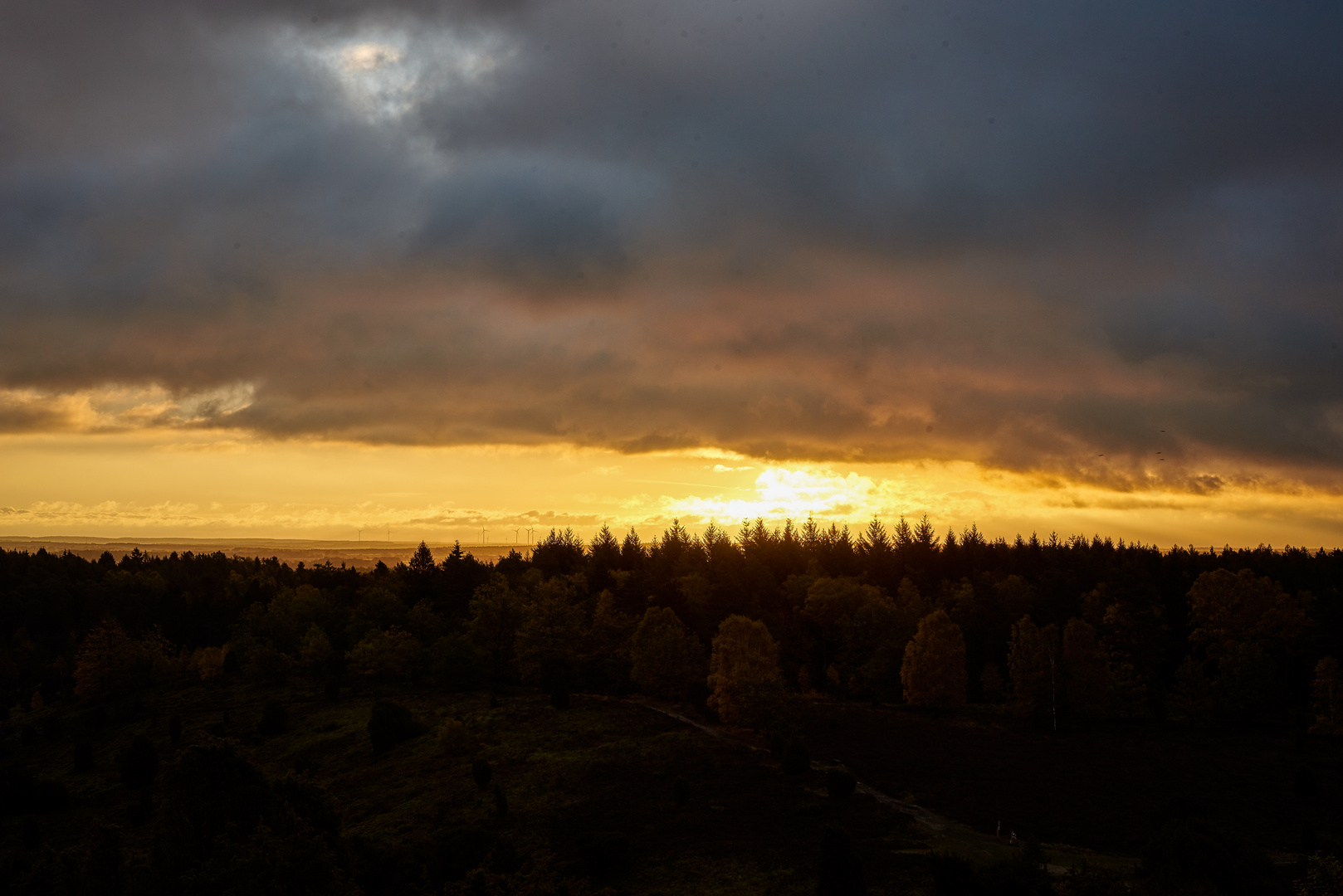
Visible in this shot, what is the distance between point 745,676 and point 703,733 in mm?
5258

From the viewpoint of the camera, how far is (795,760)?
179 ft

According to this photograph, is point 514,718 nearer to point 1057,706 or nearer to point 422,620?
point 422,620

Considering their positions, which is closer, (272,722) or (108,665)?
(272,722)

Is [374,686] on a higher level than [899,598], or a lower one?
lower

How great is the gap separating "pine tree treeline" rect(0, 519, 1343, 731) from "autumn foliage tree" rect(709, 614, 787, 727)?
10.4ft

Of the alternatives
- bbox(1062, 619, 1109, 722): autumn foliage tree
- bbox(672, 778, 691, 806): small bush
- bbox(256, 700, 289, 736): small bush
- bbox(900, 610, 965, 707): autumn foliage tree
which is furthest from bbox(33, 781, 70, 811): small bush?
bbox(1062, 619, 1109, 722): autumn foliage tree

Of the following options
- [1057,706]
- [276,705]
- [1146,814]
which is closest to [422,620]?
[276,705]

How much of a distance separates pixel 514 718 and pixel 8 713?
65.4m

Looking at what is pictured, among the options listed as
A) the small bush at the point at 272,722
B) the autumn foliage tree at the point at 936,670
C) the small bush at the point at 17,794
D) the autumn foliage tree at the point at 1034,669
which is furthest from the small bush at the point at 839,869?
the small bush at the point at 17,794

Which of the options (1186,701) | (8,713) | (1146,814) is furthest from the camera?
(8,713)

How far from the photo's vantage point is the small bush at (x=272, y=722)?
256 feet

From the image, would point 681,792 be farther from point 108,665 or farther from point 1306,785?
point 108,665

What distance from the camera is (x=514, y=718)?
7231cm

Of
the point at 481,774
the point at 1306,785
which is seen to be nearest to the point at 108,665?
the point at 481,774
